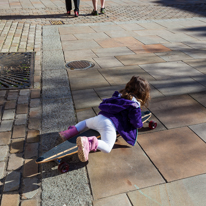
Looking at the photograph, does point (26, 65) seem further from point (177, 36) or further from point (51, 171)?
point (177, 36)

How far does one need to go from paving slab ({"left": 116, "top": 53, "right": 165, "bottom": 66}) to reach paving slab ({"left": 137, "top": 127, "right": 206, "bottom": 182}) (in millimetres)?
2650

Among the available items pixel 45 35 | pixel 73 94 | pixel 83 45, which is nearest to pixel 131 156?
pixel 73 94

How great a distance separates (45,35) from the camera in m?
7.62

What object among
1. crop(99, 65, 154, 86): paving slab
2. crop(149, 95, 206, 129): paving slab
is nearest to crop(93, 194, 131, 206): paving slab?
crop(149, 95, 206, 129): paving slab

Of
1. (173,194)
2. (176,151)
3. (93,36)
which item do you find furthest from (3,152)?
(93,36)

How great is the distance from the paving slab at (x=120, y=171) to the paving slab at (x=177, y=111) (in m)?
0.84

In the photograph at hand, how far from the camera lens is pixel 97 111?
12.6 feet

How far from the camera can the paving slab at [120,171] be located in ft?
8.27

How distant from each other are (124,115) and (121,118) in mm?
52

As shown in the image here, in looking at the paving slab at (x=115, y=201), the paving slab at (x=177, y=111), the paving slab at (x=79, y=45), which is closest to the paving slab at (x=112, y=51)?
the paving slab at (x=79, y=45)

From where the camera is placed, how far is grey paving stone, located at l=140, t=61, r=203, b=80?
16.9 feet

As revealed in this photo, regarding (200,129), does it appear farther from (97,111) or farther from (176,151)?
(97,111)

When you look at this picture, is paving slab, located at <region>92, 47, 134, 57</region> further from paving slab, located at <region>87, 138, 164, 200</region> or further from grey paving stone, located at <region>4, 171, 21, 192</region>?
grey paving stone, located at <region>4, 171, 21, 192</region>

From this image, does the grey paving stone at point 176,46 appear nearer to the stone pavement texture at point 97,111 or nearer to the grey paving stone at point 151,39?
the stone pavement texture at point 97,111
